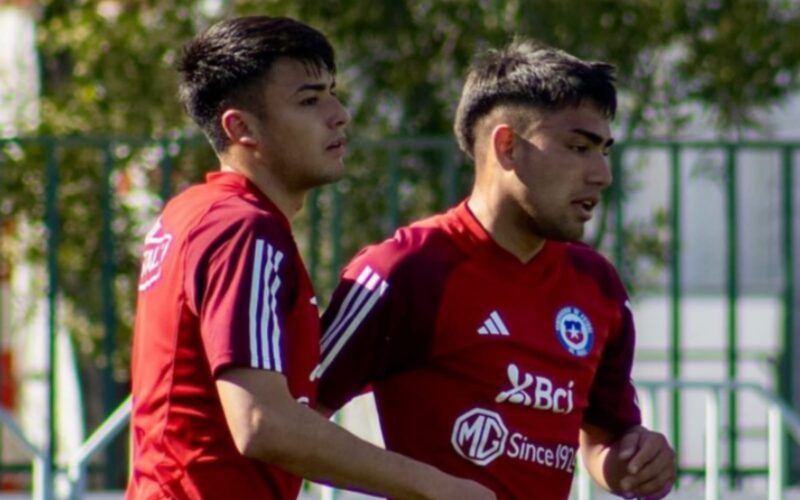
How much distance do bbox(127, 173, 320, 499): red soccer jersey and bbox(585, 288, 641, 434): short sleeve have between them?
884 millimetres

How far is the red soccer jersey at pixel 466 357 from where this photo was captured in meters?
3.55

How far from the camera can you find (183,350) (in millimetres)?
3072

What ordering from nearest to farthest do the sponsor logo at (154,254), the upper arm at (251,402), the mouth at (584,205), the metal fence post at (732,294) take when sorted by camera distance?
the upper arm at (251,402) → the sponsor logo at (154,254) → the mouth at (584,205) → the metal fence post at (732,294)

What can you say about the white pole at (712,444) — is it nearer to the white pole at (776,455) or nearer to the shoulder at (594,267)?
the white pole at (776,455)

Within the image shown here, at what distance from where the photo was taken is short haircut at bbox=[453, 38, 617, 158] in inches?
146

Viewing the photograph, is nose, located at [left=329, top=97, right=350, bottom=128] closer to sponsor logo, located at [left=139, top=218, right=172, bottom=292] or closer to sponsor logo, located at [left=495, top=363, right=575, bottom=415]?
sponsor logo, located at [left=139, top=218, right=172, bottom=292]

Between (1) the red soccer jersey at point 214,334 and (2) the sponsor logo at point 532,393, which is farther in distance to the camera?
(2) the sponsor logo at point 532,393

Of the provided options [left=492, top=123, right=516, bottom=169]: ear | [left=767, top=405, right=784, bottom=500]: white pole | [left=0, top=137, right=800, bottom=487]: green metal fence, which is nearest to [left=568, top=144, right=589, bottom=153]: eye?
[left=492, top=123, right=516, bottom=169]: ear

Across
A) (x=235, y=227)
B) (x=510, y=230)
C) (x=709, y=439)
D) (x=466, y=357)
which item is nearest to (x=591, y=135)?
(x=510, y=230)

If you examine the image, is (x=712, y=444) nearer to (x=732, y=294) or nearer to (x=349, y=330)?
(x=732, y=294)

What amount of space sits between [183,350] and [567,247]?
41.7 inches

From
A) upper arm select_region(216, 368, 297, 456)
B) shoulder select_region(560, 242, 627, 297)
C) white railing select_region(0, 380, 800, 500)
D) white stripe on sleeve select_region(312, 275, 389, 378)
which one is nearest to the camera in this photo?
upper arm select_region(216, 368, 297, 456)

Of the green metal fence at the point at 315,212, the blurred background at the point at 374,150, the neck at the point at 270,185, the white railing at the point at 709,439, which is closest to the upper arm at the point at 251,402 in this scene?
the neck at the point at 270,185

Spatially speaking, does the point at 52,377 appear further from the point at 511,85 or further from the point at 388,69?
the point at 511,85
